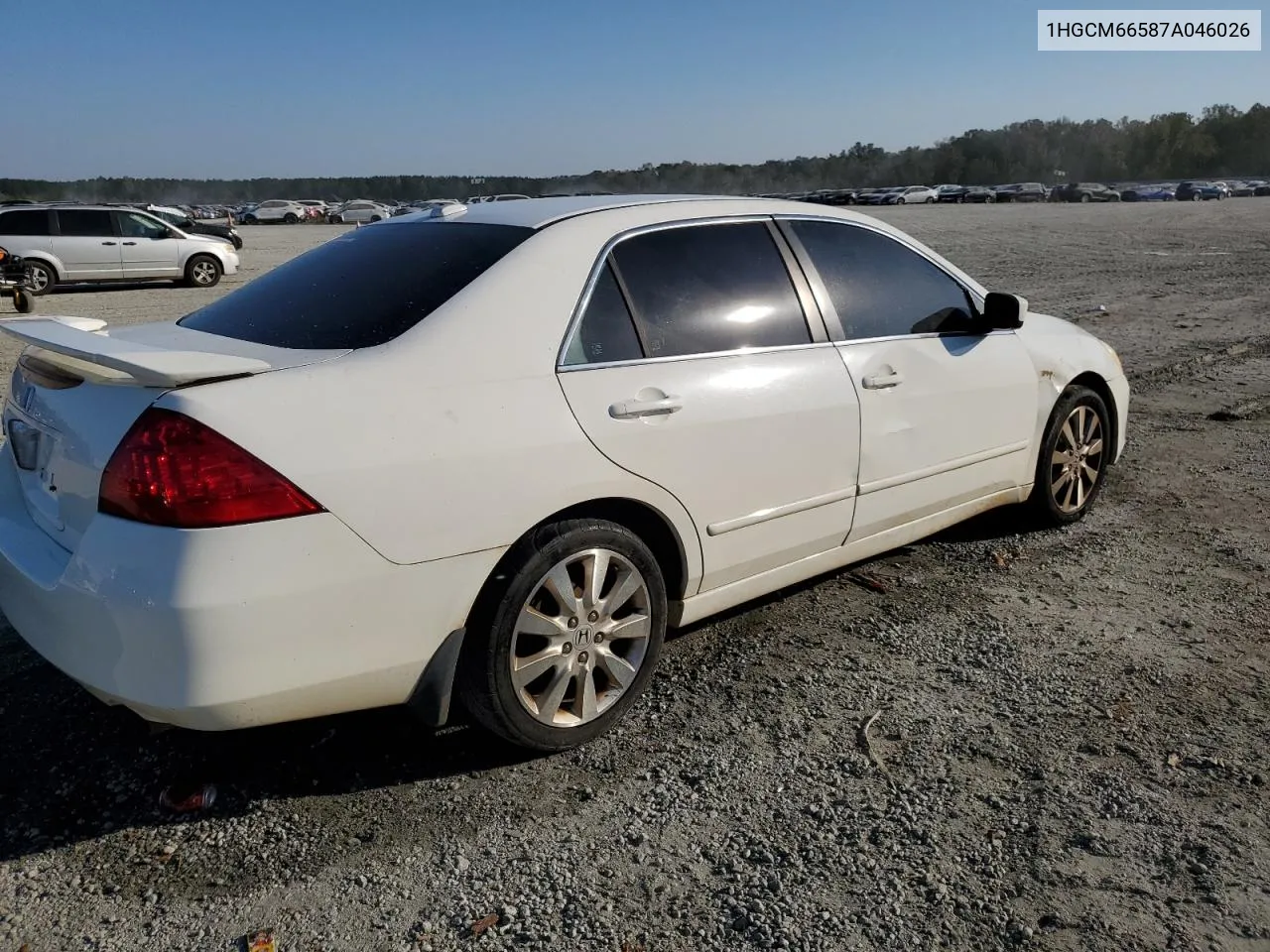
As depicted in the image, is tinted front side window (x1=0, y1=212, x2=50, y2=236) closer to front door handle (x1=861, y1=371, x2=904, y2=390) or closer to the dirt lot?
the dirt lot

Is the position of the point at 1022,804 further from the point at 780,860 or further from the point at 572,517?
the point at 572,517

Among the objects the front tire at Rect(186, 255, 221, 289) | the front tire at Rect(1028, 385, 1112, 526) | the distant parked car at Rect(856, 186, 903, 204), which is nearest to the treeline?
the distant parked car at Rect(856, 186, 903, 204)

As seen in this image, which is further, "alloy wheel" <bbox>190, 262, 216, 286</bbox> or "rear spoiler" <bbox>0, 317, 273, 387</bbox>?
"alloy wheel" <bbox>190, 262, 216, 286</bbox>

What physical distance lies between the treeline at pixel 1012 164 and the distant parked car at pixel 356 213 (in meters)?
44.0

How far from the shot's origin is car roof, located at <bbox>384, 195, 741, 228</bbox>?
3385mm

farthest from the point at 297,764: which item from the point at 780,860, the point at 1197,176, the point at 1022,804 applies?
the point at 1197,176

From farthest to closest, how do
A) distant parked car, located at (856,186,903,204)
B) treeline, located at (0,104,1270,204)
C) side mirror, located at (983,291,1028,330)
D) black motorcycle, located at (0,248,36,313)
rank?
treeline, located at (0,104,1270,204)
distant parked car, located at (856,186,903,204)
black motorcycle, located at (0,248,36,313)
side mirror, located at (983,291,1028,330)

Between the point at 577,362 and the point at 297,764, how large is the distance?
1465mm

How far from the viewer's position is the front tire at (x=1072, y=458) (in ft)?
15.8

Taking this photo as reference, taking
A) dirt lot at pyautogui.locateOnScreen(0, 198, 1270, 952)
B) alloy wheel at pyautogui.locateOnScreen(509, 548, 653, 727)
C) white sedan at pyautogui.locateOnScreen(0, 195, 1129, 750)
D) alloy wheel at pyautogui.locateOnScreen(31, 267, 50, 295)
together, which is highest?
alloy wheel at pyautogui.locateOnScreen(31, 267, 50, 295)

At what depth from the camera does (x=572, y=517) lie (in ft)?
9.75

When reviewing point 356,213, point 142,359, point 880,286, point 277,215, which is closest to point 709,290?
point 880,286

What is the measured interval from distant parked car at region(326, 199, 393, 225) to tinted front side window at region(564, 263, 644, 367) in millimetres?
64842

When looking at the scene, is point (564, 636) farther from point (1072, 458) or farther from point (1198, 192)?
point (1198, 192)
